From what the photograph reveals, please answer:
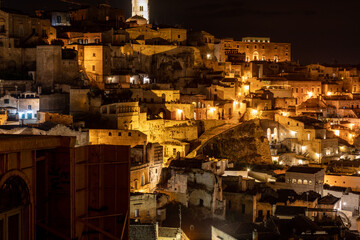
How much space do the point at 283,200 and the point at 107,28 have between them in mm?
28362

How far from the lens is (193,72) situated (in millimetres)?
50812

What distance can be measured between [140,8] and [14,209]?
5936 cm

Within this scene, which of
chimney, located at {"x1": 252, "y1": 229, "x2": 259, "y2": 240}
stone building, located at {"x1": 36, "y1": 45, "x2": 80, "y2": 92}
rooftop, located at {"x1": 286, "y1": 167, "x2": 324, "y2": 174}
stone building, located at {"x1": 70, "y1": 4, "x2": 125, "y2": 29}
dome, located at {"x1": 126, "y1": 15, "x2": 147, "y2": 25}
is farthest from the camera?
dome, located at {"x1": 126, "y1": 15, "x2": 147, "y2": 25}

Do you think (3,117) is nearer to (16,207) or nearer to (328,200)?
(328,200)

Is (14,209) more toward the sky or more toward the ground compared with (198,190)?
more toward the sky

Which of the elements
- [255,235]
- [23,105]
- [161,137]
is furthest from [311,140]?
[23,105]

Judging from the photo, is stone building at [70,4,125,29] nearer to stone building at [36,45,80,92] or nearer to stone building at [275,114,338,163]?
stone building at [36,45,80,92]

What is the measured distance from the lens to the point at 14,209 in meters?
7.75

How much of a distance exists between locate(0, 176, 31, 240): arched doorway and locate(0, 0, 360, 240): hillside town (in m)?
0.02

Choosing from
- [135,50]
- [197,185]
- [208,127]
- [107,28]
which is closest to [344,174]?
[208,127]

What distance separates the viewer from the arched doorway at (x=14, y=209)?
758 cm

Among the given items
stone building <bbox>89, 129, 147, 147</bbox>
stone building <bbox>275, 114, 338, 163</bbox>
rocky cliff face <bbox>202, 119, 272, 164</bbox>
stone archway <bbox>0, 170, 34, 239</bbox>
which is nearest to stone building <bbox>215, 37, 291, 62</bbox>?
stone building <bbox>275, 114, 338, 163</bbox>

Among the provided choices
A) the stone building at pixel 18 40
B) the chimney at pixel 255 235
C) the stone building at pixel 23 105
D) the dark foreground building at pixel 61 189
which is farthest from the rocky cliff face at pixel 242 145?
the dark foreground building at pixel 61 189

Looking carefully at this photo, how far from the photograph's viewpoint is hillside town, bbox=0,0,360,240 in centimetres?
881
